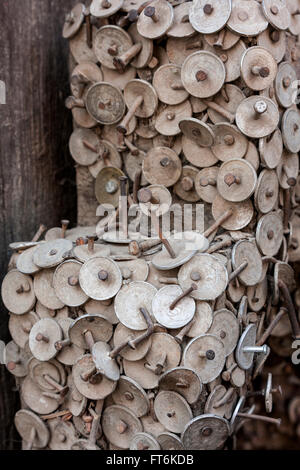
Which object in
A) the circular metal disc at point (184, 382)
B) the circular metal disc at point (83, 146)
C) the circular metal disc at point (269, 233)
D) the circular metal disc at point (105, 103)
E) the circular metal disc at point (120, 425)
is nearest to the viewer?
the circular metal disc at point (184, 382)

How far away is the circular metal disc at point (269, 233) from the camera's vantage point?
1540mm

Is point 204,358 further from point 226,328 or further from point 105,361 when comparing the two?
point 105,361

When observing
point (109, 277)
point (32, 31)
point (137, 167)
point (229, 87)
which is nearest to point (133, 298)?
point (109, 277)

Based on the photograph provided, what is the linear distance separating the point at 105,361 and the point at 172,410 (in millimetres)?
204

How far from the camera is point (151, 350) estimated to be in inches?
54.1

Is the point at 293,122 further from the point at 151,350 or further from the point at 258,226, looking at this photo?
the point at 151,350

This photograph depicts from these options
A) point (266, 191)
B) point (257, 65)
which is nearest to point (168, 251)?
point (266, 191)

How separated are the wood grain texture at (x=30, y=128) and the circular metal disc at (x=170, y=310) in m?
0.60

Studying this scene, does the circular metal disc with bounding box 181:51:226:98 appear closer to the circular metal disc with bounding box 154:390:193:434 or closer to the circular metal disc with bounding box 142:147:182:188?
the circular metal disc with bounding box 142:147:182:188

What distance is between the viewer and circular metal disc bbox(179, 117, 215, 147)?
58.8 inches

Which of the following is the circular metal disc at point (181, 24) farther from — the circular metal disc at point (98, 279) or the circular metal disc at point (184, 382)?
the circular metal disc at point (184, 382)

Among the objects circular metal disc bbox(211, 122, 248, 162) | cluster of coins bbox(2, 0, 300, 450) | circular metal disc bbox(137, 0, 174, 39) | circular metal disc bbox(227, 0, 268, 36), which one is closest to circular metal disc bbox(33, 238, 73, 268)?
cluster of coins bbox(2, 0, 300, 450)

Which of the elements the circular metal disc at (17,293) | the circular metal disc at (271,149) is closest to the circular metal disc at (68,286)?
the circular metal disc at (17,293)

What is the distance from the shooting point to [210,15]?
4.85ft
